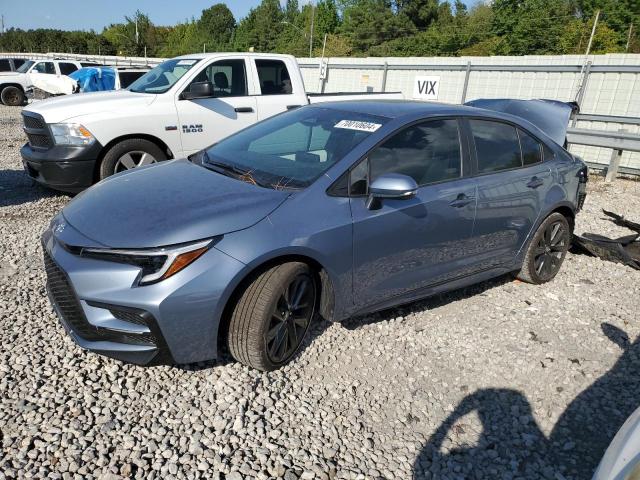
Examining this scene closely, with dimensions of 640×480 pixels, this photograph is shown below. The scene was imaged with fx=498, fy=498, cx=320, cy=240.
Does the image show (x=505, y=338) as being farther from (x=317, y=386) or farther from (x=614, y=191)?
(x=614, y=191)

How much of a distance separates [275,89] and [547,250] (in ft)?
14.8

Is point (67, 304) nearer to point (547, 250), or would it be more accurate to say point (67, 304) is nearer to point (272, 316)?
point (272, 316)

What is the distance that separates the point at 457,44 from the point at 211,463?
54.7 metres

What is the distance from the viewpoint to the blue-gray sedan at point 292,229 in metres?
2.58

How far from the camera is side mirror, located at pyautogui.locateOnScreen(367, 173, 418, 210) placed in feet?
9.87

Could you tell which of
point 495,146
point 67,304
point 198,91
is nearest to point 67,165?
point 198,91

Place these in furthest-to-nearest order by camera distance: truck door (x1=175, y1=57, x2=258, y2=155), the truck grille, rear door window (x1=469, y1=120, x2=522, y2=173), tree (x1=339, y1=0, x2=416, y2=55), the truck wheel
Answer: tree (x1=339, y1=0, x2=416, y2=55) → the truck wheel → truck door (x1=175, y1=57, x2=258, y2=155) → the truck grille → rear door window (x1=469, y1=120, x2=522, y2=173)

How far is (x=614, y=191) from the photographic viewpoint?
8859 mm

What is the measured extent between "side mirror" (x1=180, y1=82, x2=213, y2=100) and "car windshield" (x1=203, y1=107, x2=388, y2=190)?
2.57 metres

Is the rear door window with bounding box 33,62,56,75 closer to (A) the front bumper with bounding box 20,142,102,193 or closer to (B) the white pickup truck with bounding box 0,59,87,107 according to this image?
(B) the white pickup truck with bounding box 0,59,87,107

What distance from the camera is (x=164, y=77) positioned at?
6805mm

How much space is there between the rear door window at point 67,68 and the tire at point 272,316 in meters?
19.8

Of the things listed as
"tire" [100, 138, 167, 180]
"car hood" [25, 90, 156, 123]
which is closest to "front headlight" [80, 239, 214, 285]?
"tire" [100, 138, 167, 180]

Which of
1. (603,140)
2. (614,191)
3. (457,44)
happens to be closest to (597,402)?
(614,191)
